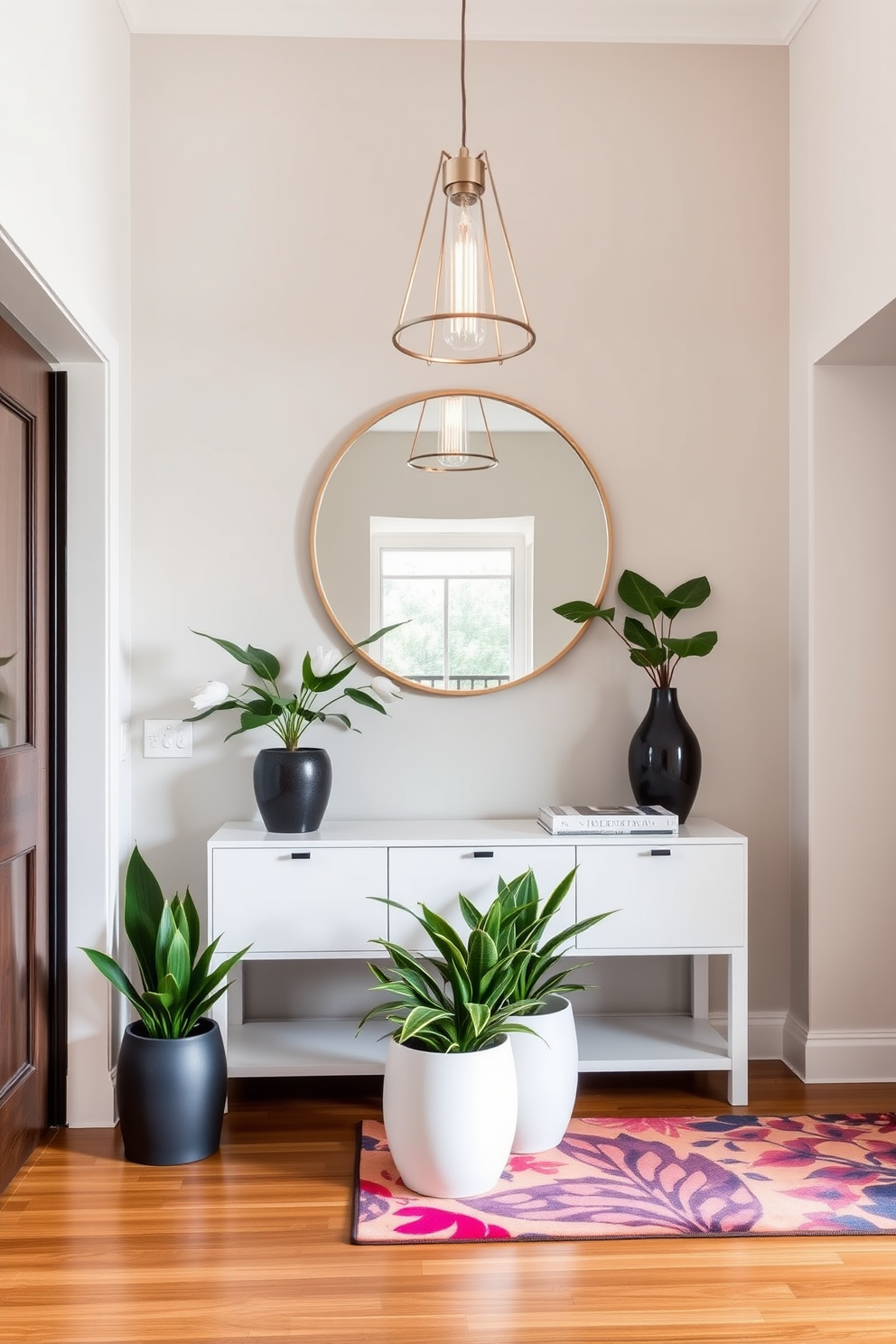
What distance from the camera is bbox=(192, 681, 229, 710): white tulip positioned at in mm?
2850

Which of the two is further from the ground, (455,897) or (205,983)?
(455,897)

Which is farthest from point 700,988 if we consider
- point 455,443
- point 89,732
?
point 89,732

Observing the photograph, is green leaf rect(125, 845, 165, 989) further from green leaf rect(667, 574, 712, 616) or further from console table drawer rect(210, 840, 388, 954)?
green leaf rect(667, 574, 712, 616)

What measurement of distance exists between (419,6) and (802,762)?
2387 millimetres

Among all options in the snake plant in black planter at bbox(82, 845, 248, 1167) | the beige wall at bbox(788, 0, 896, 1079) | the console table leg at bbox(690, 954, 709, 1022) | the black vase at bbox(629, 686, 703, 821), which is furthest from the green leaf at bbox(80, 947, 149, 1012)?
the beige wall at bbox(788, 0, 896, 1079)

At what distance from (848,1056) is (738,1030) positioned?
0.43 meters

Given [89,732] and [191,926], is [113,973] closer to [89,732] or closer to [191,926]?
[191,926]

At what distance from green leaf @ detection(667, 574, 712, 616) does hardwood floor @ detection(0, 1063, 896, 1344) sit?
1.57 meters

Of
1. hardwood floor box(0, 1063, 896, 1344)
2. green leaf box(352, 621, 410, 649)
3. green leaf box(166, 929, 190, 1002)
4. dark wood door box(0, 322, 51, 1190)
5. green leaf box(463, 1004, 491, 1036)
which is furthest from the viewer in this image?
green leaf box(352, 621, 410, 649)

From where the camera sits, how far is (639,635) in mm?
3008

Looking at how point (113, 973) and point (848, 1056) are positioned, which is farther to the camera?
point (848, 1056)

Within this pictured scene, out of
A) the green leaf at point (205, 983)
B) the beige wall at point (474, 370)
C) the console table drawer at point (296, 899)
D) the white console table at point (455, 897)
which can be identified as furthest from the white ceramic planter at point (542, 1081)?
the beige wall at point (474, 370)

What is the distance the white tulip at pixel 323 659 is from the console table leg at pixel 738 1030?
1.33 m

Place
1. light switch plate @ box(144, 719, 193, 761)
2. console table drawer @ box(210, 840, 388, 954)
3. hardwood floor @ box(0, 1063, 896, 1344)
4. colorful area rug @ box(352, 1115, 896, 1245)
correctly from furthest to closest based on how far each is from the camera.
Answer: light switch plate @ box(144, 719, 193, 761) < console table drawer @ box(210, 840, 388, 954) < colorful area rug @ box(352, 1115, 896, 1245) < hardwood floor @ box(0, 1063, 896, 1344)
